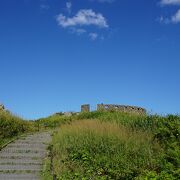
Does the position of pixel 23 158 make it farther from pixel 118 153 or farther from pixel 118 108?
pixel 118 108

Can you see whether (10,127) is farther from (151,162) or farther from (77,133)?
(151,162)

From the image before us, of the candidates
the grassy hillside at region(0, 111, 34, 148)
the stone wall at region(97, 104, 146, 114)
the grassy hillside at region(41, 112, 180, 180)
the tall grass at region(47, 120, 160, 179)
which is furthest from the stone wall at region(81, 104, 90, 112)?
the tall grass at region(47, 120, 160, 179)

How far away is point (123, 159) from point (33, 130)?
15031mm

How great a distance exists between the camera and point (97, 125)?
73.6 feet

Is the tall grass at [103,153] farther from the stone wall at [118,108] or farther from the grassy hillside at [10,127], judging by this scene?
the stone wall at [118,108]

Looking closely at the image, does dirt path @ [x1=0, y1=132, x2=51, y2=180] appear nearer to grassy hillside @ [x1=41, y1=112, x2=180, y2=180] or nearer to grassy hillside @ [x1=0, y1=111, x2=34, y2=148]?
grassy hillside @ [x1=41, y1=112, x2=180, y2=180]

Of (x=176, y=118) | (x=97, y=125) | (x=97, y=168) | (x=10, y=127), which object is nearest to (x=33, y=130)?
(x=10, y=127)

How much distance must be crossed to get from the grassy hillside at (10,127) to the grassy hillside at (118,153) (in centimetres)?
419

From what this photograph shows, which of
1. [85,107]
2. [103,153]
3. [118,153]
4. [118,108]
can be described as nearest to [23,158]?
[103,153]

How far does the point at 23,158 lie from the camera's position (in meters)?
20.1

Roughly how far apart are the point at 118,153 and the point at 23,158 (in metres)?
4.57

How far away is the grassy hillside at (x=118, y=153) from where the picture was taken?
15.6 meters

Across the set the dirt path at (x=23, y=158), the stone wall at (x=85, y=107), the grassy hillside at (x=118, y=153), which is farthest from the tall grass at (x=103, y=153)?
the stone wall at (x=85, y=107)

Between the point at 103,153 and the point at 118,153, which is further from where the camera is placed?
the point at 103,153
